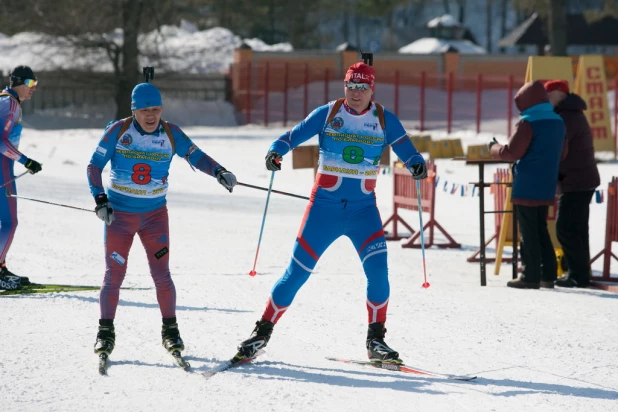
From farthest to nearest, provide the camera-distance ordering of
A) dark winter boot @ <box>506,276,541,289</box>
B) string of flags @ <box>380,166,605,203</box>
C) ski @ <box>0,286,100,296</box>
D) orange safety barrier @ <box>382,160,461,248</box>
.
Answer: orange safety barrier @ <box>382,160,461,248</box> < string of flags @ <box>380,166,605,203</box> < dark winter boot @ <box>506,276,541,289</box> < ski @ <box>0,286,100,296</box>

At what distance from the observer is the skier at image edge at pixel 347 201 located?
6.33 m

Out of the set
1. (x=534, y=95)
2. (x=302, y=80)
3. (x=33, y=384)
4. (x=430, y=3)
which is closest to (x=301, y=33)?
(x=302, y=80)

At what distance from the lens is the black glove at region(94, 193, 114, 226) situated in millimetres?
6016

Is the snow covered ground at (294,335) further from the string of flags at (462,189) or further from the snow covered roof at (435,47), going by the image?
the snow covered roof at (435,47)

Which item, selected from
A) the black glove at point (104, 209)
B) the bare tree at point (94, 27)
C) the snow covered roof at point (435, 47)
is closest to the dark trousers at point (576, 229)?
the black glove at point (104, 209)

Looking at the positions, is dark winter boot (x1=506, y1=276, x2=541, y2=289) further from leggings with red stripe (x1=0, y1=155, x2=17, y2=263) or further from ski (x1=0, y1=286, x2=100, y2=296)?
leggings with red stripe (x1=0, y1=155, x2=17, y2=263)

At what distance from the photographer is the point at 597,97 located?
2139 centimetres

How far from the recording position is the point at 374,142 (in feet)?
21.1

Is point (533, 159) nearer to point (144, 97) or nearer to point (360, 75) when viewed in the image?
point (360, 75)

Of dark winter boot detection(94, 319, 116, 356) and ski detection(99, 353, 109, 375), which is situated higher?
dark winter boot detection(94, 319, 116, 356)

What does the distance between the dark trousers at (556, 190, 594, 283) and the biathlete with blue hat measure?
14.9 feet

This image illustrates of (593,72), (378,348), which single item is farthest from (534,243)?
(593,72)

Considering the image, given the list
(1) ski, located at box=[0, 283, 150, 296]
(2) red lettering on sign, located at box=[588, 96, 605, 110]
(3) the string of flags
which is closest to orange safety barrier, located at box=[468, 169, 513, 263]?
(3) the string of flags

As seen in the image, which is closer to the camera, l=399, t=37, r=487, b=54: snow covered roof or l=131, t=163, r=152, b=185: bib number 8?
l=131, t=163, r=152, b=185: bib number 8
